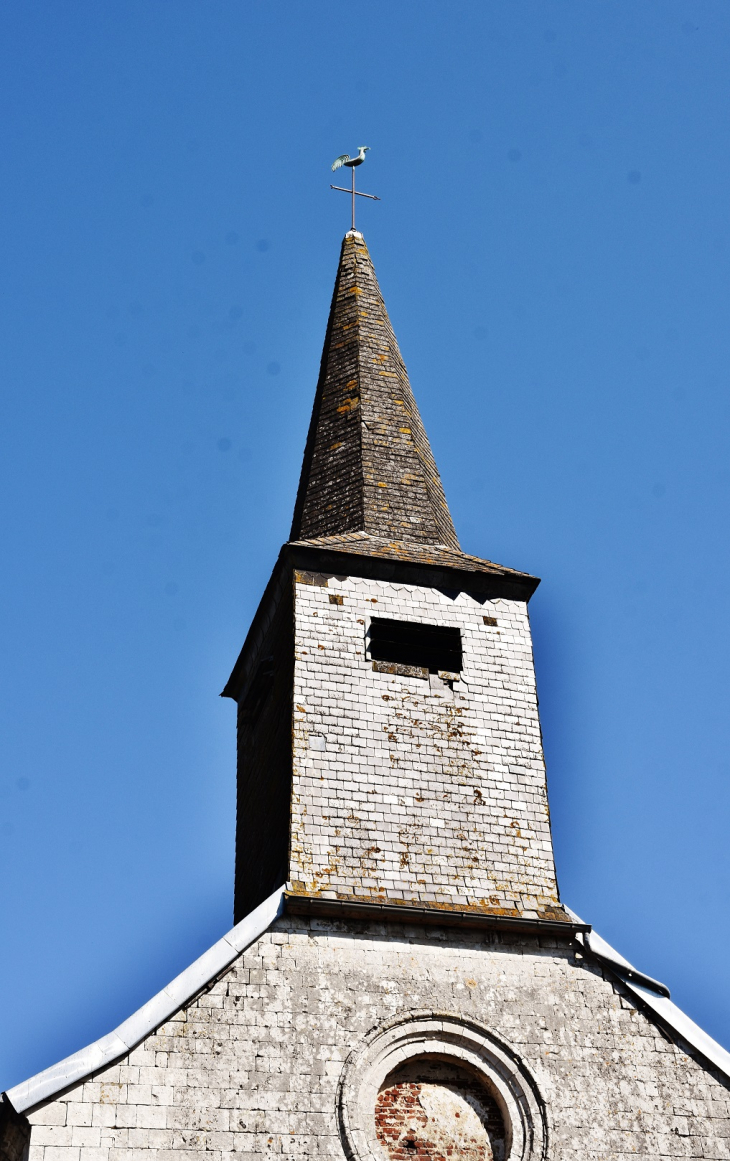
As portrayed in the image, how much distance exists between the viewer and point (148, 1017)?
1240 centimetres

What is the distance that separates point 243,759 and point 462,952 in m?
4.65

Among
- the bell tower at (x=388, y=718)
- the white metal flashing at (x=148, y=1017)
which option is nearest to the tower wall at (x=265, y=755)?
the bell tower at (x=388, y=718)

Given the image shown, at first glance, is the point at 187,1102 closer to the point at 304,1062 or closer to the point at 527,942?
the point at 304,1062

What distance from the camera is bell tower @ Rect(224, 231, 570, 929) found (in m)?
14.1

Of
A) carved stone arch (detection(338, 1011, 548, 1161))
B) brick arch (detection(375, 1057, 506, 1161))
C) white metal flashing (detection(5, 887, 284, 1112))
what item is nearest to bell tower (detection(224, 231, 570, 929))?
white metal flashing (detection(5, 887, 284, 1112))

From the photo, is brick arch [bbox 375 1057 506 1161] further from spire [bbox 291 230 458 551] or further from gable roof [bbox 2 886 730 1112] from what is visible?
spire [bbox 291 230 458 551]

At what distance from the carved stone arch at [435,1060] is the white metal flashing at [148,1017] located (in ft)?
4.52

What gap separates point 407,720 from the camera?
49.9 ft

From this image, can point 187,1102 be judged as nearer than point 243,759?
Yes

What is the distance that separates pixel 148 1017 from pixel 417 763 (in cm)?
389

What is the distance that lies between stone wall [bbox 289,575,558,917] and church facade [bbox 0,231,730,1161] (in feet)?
0.08

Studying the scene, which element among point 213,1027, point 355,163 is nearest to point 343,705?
point 213,1027

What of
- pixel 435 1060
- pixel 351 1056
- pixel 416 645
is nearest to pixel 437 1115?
pixel 435 1060

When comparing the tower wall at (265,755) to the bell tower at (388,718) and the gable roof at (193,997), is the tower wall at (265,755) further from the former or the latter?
the gable roof at (193,997)
